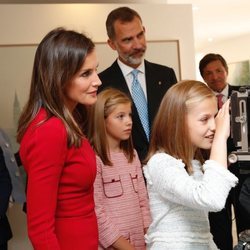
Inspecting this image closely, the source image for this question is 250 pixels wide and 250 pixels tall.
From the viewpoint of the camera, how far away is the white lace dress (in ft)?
3.63

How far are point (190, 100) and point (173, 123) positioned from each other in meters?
0.09

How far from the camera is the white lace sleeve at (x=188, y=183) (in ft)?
3.51

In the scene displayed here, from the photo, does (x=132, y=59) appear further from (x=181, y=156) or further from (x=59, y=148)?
(x=59, y=148)

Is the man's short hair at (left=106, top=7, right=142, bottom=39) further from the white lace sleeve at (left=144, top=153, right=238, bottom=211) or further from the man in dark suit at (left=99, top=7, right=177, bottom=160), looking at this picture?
the white lace sleeve at (left=144, top=153, right=238, bottom=211)

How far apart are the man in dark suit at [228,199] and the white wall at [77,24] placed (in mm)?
217

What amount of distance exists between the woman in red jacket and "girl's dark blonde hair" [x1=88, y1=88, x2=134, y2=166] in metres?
0.54

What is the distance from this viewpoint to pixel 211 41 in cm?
Result: 855

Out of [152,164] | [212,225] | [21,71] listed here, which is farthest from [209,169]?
[21,71]

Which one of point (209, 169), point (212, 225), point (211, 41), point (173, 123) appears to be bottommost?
point (212, 225)

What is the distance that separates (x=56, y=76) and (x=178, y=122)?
39cm

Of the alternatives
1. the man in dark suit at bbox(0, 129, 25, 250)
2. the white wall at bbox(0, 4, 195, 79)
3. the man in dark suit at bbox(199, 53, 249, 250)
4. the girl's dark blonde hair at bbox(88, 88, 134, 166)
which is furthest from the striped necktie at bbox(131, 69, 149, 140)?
the white wall at bbox(0, 4, 195, 79)

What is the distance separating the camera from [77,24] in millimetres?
3053

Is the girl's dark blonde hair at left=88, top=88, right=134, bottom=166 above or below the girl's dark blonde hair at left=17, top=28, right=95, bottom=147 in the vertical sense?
below

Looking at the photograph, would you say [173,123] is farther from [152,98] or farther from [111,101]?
[152,98]
